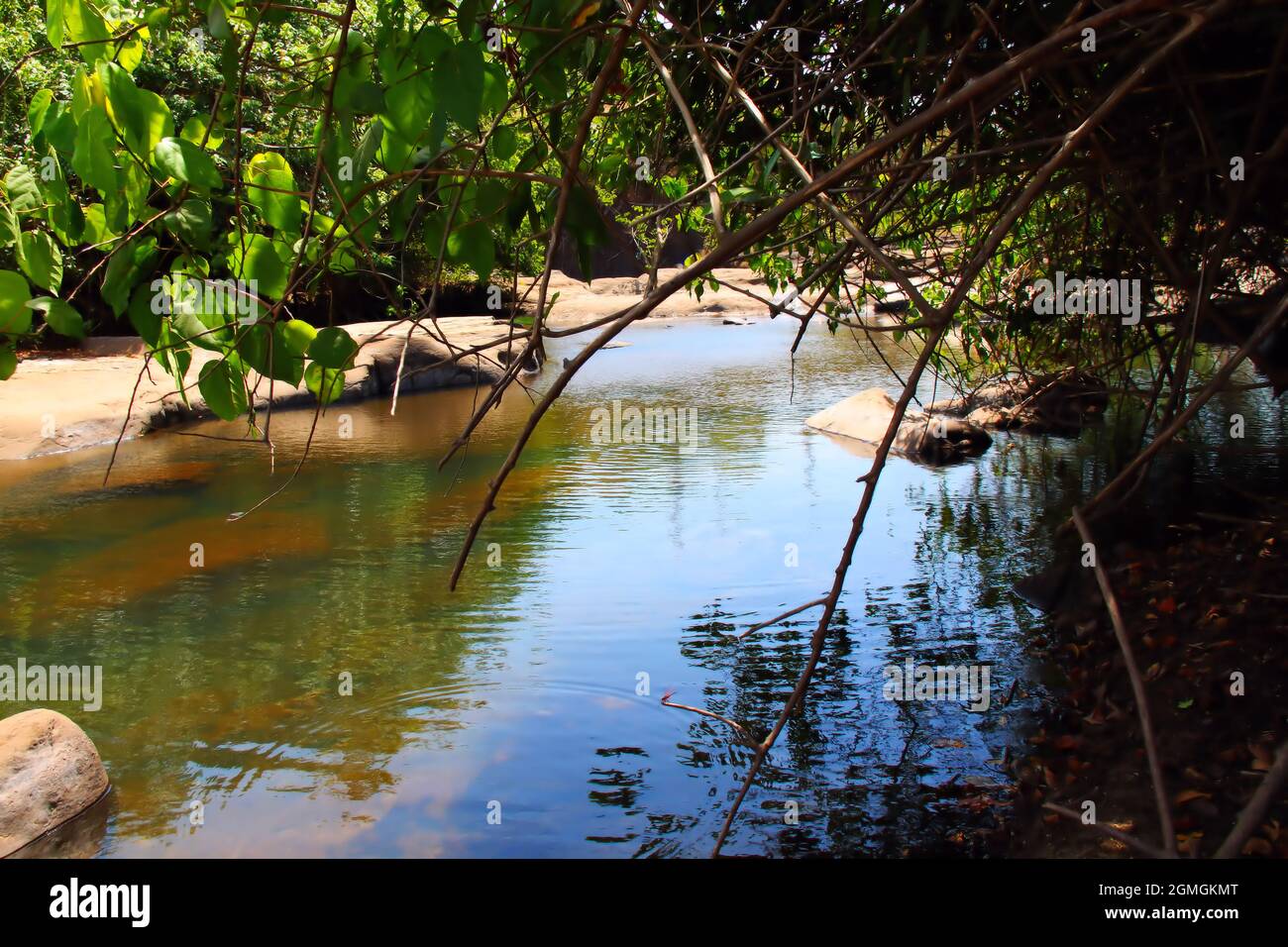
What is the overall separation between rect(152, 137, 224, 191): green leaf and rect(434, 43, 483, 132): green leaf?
51 centimetres

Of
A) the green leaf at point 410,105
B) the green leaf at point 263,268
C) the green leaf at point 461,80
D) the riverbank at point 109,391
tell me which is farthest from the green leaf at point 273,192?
the riverbank at point 109,391

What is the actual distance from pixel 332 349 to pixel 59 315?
0.54 metres

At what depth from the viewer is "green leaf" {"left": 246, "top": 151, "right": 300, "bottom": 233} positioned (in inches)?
87.0

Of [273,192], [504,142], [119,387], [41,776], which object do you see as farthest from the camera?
[119,387]

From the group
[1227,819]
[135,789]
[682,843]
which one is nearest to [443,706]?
[135,789]

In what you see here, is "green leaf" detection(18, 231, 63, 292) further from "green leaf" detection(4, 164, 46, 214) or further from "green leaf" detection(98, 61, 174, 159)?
"green leaf" detection(98, 61, 174, 159)

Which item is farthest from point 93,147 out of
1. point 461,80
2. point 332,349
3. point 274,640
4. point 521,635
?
point 274,640

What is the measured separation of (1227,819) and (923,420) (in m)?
7.55

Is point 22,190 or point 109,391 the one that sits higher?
point 22,190

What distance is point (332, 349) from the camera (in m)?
1.95

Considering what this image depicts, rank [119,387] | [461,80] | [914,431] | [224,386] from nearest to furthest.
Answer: [461,80]
[224,386]
[914,431]
[119,387]

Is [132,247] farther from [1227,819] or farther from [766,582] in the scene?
[766,582]

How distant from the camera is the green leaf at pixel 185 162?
197cm

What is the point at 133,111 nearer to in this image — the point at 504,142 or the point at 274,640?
the point at 504,142
